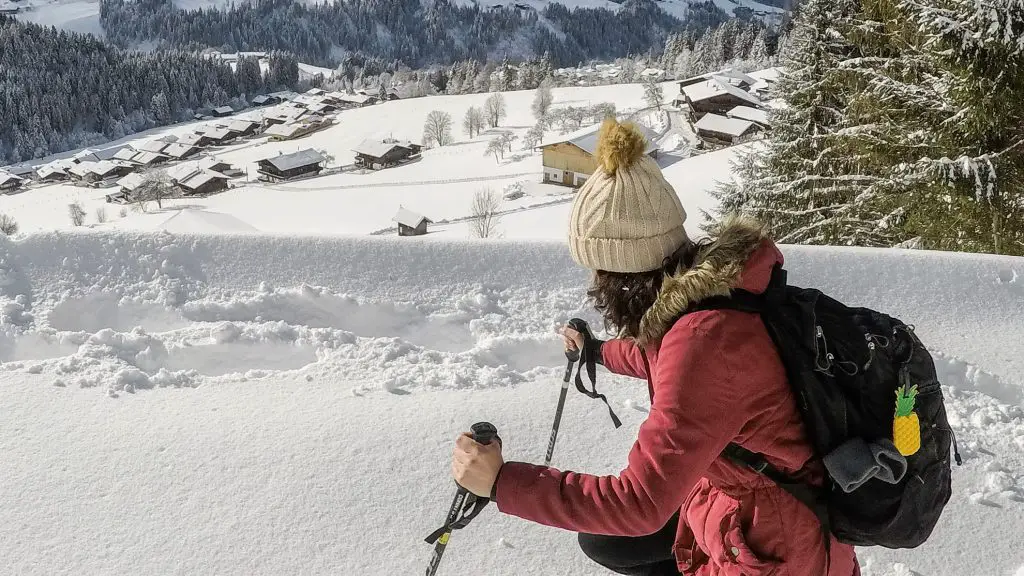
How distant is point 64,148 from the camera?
79812 mm

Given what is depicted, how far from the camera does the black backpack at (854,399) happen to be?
5.50 feet

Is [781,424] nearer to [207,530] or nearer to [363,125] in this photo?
[207,530]

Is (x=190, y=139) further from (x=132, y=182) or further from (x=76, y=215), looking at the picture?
(x=76, y=215)

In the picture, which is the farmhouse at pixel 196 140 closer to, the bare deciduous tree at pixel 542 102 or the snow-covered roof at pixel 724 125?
the bare deciduous tree at pixel 542 102

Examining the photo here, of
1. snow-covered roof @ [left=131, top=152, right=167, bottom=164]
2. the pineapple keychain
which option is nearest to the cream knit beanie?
the pineapple keychain

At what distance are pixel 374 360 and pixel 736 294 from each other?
3018 millimetres

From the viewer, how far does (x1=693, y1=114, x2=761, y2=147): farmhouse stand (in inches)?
1593

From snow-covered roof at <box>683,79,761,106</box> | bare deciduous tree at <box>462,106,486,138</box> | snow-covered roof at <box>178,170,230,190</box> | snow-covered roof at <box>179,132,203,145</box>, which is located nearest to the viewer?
snow-covered roof at <box>178,170,230,190</box>

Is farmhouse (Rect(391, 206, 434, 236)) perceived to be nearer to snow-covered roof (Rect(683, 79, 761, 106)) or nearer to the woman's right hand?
the woman's right hand

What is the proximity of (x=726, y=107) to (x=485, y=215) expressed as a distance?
30.3 metres

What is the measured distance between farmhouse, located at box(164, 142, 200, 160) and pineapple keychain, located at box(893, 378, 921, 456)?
7260 cm

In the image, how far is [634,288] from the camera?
1894mm

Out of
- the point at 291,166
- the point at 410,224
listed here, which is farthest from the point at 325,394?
the point at 291,166

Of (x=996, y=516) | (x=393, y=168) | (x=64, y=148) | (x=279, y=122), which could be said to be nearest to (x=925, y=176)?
(x=996, y=516)
